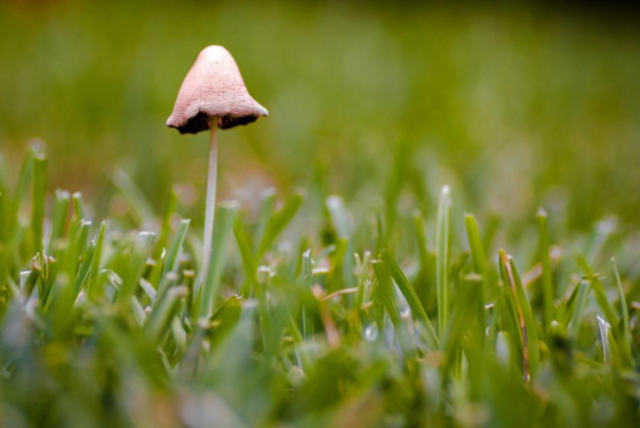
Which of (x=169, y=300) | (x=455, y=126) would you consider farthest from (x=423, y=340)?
(x=455, y=126)

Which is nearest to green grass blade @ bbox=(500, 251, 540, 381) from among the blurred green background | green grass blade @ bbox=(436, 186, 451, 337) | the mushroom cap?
green grass blade @ bbox=(436, 186, 451, 337)

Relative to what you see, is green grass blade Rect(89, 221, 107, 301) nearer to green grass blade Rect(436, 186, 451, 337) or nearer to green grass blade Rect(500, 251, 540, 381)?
green grass blade Rect(436, 186, 451, 337)

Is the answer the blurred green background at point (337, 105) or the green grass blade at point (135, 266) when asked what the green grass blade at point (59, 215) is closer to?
the green grass blade at point (135, 266)

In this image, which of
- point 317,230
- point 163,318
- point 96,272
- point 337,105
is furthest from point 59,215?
point 337,105

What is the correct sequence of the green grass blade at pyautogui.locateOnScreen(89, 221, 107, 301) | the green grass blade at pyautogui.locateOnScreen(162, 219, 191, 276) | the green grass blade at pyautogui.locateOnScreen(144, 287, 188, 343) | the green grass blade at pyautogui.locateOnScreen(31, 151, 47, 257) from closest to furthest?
the green grass blade at pyautogui.locateOnScreen(144, 287, 188, 343)
the green grass blade at pyautogui.locateOnScreen(89, 221, 107, 301)
the green grass blade at pyautogui.locateOnScreen(162, 219, 191, 276)
the green grass blade at pyautogui.locateOnScreen(31, 151, 47, 257)

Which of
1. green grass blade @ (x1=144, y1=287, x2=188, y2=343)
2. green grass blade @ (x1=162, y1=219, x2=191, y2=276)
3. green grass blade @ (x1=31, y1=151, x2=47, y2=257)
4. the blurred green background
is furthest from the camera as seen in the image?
the blurred green background

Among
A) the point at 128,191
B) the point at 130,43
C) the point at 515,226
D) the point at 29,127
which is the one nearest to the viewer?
the point at 128,191

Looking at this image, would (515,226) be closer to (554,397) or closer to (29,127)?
(554,397)
